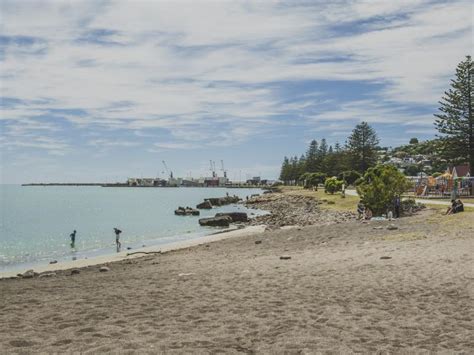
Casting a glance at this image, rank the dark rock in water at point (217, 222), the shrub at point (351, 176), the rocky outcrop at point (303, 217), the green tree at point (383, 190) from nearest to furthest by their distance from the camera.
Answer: the green tree at point (383, 190) < the rocky outcrop at point (303, 217) < the dark rock in water at point (217, 222) < the shrub at point (351, 176)

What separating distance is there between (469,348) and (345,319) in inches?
79.6

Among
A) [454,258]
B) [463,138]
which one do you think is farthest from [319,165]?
[454,258]

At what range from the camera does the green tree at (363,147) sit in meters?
108

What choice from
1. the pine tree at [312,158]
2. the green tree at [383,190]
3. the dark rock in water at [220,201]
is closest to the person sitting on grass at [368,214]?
the green tree at [383,190]

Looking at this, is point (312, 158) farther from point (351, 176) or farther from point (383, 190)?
point (383, 190)

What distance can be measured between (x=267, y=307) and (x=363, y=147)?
103 meters

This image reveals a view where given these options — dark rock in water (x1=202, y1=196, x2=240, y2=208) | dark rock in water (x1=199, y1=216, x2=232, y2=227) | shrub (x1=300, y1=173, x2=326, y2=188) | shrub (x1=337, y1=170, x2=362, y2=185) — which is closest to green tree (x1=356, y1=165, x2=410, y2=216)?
dark rock in water (x1=199, y1=216, x2=232, y2=227)

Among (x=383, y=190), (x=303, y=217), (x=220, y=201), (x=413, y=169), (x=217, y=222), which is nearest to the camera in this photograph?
(x=383, y=190)

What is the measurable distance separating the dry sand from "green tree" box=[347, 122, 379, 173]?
94659 millimetres

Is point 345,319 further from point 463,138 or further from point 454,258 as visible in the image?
point 463,138

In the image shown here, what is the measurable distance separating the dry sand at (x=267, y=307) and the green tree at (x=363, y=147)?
94659mm

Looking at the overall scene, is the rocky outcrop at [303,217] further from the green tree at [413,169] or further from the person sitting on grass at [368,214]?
the green tree at [413,169]

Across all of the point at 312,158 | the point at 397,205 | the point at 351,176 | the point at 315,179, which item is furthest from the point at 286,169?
the point at 397,205

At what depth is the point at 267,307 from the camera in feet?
30.1
